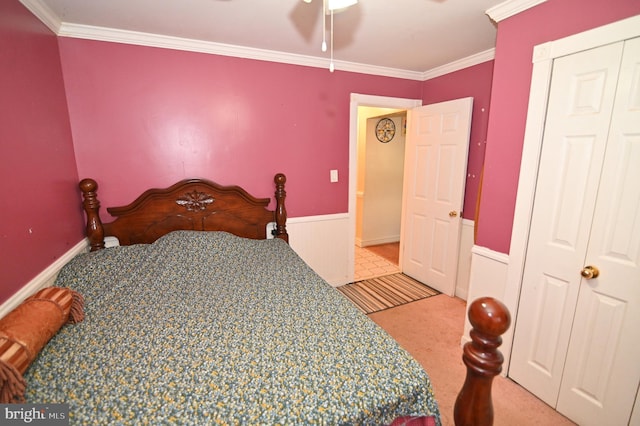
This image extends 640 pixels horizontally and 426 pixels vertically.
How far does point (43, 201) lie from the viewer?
1.64 m

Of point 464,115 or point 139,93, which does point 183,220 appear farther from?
point 464,115

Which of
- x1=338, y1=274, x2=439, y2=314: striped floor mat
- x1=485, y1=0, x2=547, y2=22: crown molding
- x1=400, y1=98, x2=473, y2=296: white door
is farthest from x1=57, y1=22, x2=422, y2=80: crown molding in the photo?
x1=338, y1=274, x2=439, y2=314: striped floor mat

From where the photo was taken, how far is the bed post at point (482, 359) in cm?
73

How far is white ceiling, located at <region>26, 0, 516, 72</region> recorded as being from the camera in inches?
67.1

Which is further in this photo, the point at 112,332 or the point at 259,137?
the point at 259,137

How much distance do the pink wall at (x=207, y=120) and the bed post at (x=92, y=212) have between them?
0.51ft

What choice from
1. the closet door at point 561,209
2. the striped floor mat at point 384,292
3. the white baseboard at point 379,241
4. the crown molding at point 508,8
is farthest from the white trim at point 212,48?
the white baseboard at point 379,241

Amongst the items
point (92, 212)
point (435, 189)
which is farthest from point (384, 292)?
point (92, 212)

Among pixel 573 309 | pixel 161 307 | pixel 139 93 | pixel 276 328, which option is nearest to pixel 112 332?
pixel 161 307

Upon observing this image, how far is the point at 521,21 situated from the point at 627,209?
116cm

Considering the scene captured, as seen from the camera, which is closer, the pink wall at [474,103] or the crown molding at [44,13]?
the crown molding at [44,13]

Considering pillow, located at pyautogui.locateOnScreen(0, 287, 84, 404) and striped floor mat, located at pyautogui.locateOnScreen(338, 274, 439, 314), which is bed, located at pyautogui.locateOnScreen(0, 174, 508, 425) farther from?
striped floor mat, located at pyautogui.locateOnScreen(338, 274, 439, 314)

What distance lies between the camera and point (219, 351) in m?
1.13

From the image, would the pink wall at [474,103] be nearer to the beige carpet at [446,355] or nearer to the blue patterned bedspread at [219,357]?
the beige carpet at [446,355]
